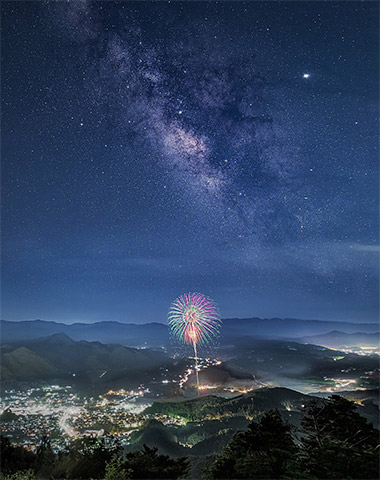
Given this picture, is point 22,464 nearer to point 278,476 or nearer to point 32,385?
point 278,476

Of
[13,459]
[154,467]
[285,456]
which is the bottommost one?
[13,459]

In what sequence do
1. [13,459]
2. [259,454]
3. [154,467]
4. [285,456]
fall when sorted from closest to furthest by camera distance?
[285,456] < [259,454] < [154,467] < [13,459]

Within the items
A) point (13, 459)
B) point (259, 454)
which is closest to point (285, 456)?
point (259, 454)

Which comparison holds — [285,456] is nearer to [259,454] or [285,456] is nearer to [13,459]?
[259,454]

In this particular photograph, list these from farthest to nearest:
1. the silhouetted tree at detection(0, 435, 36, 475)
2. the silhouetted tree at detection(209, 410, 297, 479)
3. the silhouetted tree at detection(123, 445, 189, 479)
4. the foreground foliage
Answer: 1. the silhouetted tree at detection(0, 435, 36, 475)
2. the silhouetted tree at detection(123, 445, 189, 479)
3. the silhouetted tree at detection(209, 410, 297, 479)
4. the foreground foliage

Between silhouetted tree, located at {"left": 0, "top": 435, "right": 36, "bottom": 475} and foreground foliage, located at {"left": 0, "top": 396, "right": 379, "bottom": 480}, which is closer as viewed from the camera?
foreground foliage, located at {"left": 0, "top": 396, "right": 379, "bottom": 480}

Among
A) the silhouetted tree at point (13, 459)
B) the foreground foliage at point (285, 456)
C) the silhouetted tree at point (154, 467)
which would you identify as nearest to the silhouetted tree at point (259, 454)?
the foreground foliage at point (285, 456)

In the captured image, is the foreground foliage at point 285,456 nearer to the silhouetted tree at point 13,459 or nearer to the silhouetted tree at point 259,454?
the silhouetted tree at point 259,454

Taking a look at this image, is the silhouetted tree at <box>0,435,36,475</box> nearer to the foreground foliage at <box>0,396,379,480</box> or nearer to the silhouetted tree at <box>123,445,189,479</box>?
the foreground foliage at <box>0,396,379,480</box>

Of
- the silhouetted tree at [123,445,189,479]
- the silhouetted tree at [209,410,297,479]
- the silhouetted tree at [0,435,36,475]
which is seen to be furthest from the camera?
the silhouetted tree at [0,435,36,475]

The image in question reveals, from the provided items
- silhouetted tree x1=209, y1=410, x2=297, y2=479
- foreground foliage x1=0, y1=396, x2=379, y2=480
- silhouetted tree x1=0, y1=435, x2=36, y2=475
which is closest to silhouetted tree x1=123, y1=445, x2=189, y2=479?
foreground foliage x1=0, y1=396, x2=379, y2=480

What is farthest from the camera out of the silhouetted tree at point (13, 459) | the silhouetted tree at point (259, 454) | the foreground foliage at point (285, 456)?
the silhouetted tree at point (13, 459)
